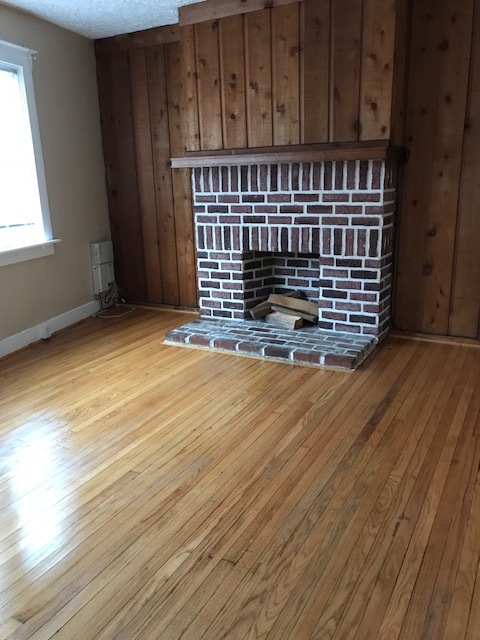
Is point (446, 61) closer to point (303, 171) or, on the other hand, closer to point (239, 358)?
point (303, 171)

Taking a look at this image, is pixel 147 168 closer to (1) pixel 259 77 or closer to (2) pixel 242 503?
(1) pixel 259 77

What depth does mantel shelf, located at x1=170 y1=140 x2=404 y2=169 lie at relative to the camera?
3111 millimetres

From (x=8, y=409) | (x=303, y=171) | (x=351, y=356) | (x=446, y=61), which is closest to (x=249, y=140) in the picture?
(x=303, y=171)

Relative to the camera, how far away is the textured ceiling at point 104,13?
3439 mm

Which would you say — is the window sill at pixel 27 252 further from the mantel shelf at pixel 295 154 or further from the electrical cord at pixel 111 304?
the mantel shelf at pixel 295 154

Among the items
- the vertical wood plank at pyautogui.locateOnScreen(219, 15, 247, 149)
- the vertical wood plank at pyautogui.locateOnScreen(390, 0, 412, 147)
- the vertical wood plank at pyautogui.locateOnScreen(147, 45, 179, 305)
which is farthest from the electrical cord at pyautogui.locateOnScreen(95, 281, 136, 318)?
the vertical wood plank at pyautogui.locateOnScreen(390, 0, 412, 147)

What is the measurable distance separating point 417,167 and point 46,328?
2.89 metres

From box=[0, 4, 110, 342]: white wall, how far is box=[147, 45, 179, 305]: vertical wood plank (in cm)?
53

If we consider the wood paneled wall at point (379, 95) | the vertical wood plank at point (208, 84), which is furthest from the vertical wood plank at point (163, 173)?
the vertical wood plank at point (208, 84)

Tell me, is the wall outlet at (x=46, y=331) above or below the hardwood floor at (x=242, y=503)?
above

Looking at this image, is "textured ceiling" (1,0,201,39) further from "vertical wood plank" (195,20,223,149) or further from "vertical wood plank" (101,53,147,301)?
"vertical wood plank" (101,53,147,301)

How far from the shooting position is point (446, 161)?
3352 mm

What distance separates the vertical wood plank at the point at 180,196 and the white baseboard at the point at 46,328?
79 cm

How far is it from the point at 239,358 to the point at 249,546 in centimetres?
177
